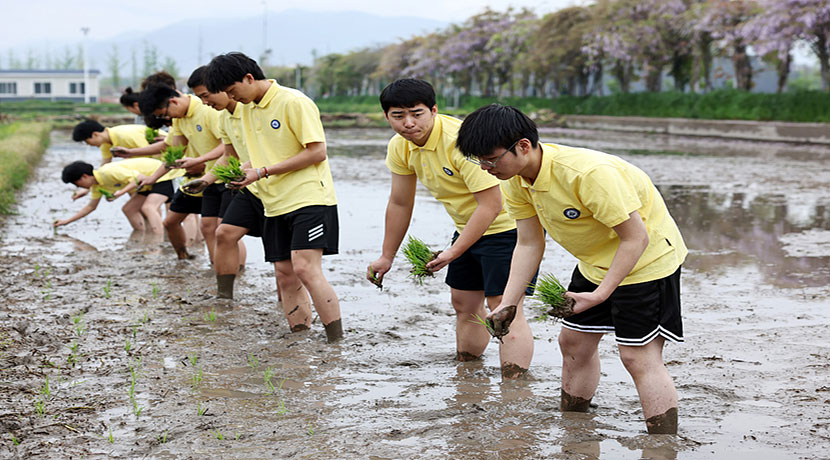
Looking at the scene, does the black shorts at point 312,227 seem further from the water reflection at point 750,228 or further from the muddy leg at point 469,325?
the water reflection at point 750,228

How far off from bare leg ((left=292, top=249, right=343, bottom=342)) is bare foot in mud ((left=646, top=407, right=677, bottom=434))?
2.26 m

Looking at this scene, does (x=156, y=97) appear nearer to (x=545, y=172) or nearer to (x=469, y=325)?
(x=469, y=325)

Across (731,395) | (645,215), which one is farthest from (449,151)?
(731,395)

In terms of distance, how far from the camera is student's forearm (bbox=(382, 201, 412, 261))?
16.1 feet

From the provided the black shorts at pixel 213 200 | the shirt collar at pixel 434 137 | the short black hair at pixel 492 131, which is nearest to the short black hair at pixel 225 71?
the shirt collar at pixel 434 137

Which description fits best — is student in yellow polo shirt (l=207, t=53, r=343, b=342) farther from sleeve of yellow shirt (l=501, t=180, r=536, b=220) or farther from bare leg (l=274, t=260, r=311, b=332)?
sleeve of yellow shirt (l=501, t=180, r=536, b=220)

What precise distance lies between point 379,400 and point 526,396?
0.73 metres

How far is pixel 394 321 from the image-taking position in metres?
6.19

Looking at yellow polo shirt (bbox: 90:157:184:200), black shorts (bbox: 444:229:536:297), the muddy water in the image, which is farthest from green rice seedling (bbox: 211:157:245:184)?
yellow polo shirt (bbox: 90:157:184:200)

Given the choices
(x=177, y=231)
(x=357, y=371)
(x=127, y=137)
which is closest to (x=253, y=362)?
(x=357, y=371)

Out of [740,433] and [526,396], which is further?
[526,396]

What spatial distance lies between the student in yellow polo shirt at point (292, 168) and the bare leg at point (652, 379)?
2274 mm

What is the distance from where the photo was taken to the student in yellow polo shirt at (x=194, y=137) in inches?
287

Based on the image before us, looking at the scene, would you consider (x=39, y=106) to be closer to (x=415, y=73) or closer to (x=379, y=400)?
(x=415, y=73)
